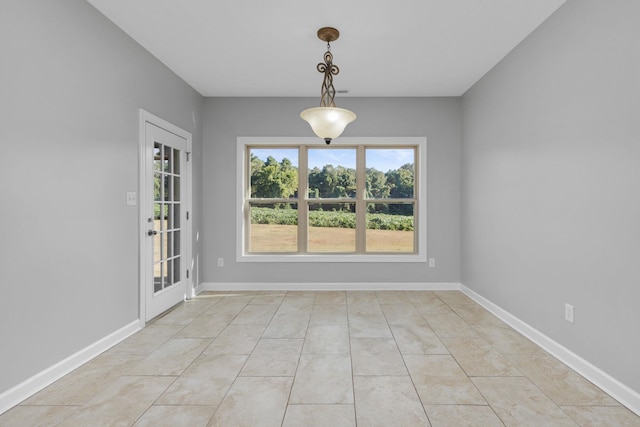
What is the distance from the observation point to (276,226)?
187 inches

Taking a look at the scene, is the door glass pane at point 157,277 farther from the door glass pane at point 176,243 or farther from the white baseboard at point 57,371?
the white baseboard at point 57,371

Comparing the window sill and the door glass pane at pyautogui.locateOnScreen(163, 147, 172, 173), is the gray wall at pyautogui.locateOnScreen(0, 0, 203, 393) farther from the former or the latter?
the window sill

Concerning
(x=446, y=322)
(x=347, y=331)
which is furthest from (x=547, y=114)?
(x=347, y=331)

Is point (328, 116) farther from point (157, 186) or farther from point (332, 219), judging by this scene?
point (332, 219)

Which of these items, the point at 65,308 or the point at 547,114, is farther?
the point at 547,114

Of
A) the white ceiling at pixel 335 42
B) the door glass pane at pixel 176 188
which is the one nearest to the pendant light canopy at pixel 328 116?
the white ceiling at pixel 335 42

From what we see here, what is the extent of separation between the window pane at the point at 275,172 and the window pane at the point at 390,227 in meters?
1.16

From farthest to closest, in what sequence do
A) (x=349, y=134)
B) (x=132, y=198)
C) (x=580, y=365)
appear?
(x=349, y=134), (x=132, y=198), (x=580, y=365)

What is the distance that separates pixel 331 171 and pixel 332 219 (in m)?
0.68

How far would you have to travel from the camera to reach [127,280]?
117 inches

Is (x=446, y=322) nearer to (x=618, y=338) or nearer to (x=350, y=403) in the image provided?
(x=618, y=338)

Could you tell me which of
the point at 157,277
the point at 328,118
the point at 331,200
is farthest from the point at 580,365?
the point at 157,277

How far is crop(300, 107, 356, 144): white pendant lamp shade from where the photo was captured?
2598 mm

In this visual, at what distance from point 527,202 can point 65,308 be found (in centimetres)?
375
